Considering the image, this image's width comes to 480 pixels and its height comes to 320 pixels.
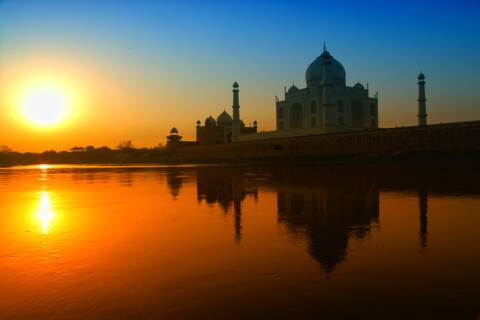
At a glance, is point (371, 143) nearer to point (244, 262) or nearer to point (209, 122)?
point (244, 262)

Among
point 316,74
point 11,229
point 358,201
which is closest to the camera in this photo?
point 11,229

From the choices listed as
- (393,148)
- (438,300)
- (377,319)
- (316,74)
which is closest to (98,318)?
(377,319)

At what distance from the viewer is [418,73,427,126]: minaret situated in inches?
1630

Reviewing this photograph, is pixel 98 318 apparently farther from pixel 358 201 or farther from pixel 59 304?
pixel 358 201

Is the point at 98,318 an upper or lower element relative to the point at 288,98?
lower

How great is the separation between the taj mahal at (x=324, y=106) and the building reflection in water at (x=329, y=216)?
110 feet

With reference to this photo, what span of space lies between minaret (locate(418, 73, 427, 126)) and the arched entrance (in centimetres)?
1622

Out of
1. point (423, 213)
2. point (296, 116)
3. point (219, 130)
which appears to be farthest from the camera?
point (219, 130)

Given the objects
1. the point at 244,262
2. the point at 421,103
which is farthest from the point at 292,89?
the point at 244,262

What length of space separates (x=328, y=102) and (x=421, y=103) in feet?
30.8

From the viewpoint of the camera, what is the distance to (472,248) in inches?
206

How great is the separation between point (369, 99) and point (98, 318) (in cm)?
5430

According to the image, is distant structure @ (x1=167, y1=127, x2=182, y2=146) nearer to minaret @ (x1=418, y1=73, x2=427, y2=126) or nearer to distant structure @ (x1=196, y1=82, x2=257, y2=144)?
distant structure @ (x1=196, y1=82, x2=257, y2=144)

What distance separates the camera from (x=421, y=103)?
136ft
